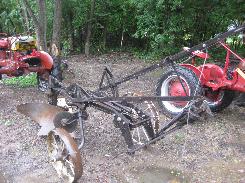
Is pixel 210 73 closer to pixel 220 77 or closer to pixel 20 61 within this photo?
pixel 220 77

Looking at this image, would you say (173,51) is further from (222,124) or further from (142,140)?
(142,140)

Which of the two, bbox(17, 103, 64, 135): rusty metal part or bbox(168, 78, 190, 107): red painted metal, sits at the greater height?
bbox(168, 78, 190, 107): red painted metal

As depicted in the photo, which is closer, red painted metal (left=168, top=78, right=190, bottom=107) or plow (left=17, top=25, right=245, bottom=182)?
plow (left=17, top=25, right=245, bottom=182)

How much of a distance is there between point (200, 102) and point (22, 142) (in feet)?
8.38

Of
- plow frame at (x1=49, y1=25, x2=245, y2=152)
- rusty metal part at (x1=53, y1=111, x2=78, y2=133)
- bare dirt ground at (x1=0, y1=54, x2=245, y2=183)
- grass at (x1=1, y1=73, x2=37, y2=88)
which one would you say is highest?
plow frame at (x1=49, y1=25, x2=245, y2=152)

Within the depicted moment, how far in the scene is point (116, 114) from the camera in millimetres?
4734

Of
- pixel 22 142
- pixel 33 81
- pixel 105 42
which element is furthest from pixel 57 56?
pixel 105 42

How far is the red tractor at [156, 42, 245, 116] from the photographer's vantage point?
6020mm

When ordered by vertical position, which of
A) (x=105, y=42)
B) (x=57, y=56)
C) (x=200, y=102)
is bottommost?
(x=105, y=42)

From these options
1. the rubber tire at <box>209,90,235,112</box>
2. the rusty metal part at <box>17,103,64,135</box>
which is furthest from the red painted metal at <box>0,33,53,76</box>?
the rubber tire at <box>209,90,235,112</box>

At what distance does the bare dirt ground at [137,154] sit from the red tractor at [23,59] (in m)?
0.80

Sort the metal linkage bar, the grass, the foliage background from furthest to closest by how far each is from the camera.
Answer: the foliage background < the grass < the metal linkage bar

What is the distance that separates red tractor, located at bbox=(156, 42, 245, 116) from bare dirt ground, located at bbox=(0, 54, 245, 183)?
0.39 meters

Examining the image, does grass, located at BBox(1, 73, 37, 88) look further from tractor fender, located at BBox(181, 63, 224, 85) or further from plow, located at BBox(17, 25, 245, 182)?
tractor fender, located at BBox(181, 63, 224, 85)
